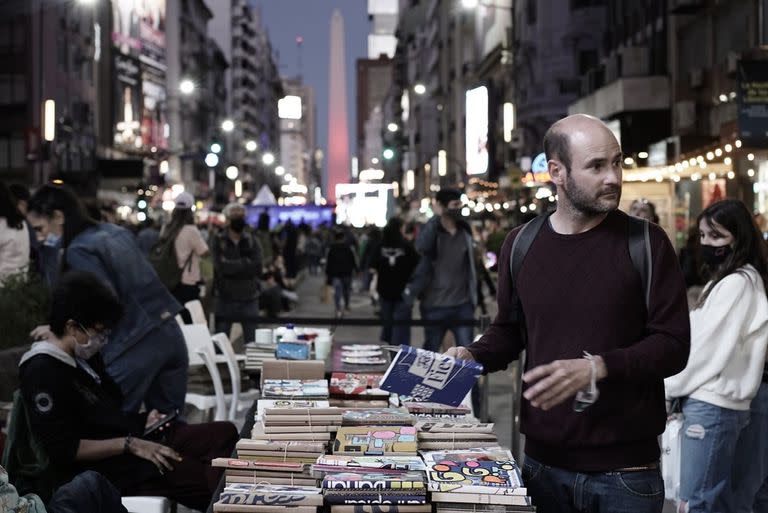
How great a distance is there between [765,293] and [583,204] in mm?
2611

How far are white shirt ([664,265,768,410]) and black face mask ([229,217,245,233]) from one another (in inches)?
349

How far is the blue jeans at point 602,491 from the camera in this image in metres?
4.09

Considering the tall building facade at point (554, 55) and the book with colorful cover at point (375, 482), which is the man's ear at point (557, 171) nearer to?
the book with colorful cover at point (375, 482)

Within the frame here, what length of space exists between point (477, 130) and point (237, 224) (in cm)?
513

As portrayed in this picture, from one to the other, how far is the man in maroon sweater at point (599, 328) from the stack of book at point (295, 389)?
5.70 ft

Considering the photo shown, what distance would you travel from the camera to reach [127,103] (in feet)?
255

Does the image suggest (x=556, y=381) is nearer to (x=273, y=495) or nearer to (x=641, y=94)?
(x=273, y=495)

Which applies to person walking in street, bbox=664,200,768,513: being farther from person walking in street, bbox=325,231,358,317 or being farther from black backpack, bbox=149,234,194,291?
person walking in street, bbox=325,231,358,317

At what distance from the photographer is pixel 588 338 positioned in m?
4.04

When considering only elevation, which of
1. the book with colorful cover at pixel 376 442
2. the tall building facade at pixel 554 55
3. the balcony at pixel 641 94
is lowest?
the book with colorful cover at pixel 376 442

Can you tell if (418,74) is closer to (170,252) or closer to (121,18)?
(121,18)

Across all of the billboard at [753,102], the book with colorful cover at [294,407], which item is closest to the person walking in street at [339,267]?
the billboard at [753,102]

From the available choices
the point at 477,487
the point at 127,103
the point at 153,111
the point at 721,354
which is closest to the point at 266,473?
the point at 477,487

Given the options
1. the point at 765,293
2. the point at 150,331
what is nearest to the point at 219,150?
the point at 150,331
